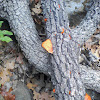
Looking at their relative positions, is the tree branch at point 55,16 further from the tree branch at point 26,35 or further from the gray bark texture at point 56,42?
the tree branch at point 26,35

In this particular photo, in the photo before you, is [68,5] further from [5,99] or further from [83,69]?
[5,99]

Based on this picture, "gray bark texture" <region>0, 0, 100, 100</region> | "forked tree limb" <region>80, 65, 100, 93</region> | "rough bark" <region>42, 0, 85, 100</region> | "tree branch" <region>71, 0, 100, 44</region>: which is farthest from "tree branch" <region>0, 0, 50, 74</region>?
"tree branch" <region>71, 0, 100, 44</region>

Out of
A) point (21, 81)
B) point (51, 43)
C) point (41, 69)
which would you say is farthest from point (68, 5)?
point (21, 81)

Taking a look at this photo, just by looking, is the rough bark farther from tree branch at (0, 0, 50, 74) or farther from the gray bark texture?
tree branch at (0, 0, 50, 74)

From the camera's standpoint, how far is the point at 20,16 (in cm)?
252

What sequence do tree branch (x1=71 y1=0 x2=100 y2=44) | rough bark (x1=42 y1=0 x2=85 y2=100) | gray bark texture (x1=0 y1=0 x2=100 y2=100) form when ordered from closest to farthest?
rough bark (x1=42 y1=0 x2=85 y2=100) < gray bark texture (x1=0 y1=0 x2=100 y2=100) < tree branch (x1=71 y1=0 x2=100 y2=44)

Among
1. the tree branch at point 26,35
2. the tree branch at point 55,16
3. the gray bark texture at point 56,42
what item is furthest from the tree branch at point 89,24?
the tree branch at point 26,35

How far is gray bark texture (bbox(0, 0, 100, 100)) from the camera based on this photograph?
6.87 ft

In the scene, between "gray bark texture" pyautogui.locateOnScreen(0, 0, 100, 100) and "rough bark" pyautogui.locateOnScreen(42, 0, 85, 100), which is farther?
"gray bark texture" pyautogui.locateOnScreen(0, 0, 100, 100)

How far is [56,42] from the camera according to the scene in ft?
7.32

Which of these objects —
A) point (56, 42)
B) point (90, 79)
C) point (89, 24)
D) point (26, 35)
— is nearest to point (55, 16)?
point (56, 42)

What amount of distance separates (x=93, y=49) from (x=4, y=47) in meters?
2.32

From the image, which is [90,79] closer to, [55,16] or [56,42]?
[56,42]

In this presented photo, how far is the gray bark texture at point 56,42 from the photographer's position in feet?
6.87
